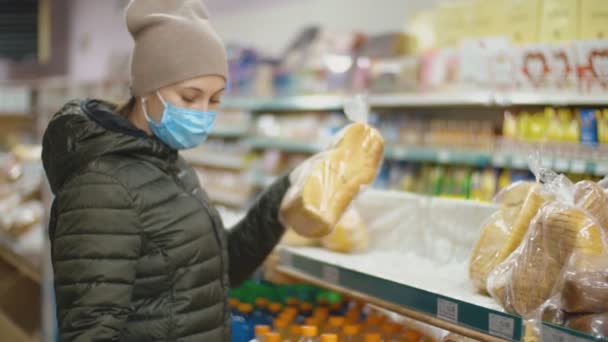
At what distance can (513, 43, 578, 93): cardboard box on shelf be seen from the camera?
2.87m

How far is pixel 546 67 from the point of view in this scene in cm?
309

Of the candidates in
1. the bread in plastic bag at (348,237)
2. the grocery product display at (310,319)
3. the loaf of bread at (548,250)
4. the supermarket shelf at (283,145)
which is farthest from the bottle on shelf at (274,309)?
the supermarket shelf at (283,145)

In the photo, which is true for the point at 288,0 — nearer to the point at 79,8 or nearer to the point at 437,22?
the point at 437,22

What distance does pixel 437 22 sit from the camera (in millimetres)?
3988

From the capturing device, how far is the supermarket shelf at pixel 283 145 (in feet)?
16.4

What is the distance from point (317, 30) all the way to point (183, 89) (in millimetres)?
3752

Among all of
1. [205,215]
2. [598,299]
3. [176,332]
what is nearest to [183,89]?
[205,215]

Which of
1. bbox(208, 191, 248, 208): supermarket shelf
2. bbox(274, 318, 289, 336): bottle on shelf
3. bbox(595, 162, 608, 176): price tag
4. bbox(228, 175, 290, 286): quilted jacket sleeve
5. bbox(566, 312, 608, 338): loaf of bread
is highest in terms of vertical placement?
bbox(566, 312, 608, 338): loaf of bread

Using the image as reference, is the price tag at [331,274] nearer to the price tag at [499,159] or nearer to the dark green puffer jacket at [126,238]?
the dark green puffer jacket at [126,238]

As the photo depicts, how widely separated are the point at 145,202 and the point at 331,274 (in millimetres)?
628

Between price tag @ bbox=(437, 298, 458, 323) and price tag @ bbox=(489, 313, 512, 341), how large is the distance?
0.32ft

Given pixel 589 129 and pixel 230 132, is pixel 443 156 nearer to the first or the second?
pixel 589 129

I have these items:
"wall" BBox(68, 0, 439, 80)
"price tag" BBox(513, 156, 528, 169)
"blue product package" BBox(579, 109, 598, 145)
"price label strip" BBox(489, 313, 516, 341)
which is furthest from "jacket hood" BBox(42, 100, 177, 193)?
"wall" BBox(68, 0, 439, 80)

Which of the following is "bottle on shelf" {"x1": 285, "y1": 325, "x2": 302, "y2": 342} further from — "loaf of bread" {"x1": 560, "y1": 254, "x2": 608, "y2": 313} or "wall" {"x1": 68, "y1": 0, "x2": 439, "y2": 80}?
"wall" {"x1": 68, "y1": 0, "x2": 439, "y2": 80}
